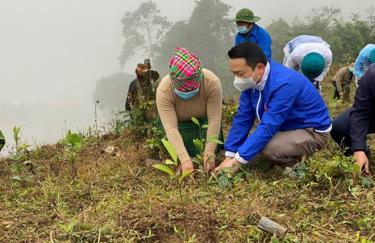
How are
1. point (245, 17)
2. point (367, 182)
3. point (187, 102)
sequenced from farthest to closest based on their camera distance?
point (245, 17), point (187, 102), point (367, 182)

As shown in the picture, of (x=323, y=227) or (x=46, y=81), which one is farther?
(x=46, y=81)

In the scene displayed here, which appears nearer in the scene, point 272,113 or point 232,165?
point 272,113

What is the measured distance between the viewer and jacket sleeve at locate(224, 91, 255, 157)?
3385 millimetres

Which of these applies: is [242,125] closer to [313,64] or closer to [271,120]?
[271,120]

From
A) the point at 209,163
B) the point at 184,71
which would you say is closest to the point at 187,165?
the point at 209,163

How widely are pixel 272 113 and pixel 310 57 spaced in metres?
1.49

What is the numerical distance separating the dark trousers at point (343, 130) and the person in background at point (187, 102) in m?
0.92

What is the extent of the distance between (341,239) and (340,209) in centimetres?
33

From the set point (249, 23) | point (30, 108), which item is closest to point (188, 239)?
point (249, 23)

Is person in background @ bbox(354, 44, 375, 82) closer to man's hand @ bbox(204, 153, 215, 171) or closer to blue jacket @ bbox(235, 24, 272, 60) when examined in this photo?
blue jacket @ bbox(235, 24, 272, 60)

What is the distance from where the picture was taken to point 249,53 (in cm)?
302

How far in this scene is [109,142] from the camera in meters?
4.98

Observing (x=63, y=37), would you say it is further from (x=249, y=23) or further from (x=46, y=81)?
(x=249, y=23)

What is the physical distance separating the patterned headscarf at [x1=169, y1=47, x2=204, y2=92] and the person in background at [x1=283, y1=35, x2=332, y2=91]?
4.94 ft
